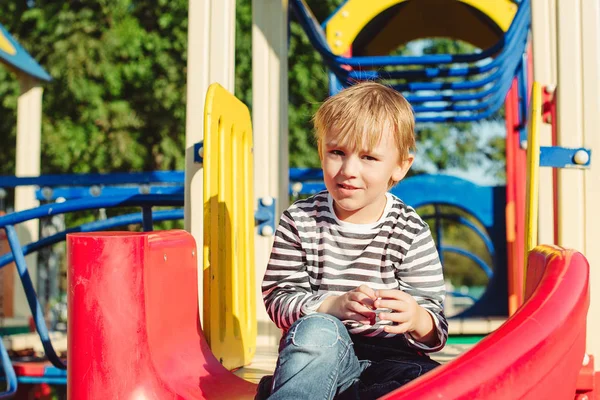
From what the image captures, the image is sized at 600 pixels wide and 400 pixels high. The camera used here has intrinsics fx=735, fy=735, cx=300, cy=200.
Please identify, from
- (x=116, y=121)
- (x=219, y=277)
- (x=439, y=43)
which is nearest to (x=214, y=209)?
(x=219, y=277)

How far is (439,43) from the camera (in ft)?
35.5

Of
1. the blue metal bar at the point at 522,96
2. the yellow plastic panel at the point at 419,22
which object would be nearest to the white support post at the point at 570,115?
the yellow plastic panel at the point at 419,22

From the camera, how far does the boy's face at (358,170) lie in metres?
1.56

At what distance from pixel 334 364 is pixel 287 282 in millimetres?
297

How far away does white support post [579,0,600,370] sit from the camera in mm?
2012

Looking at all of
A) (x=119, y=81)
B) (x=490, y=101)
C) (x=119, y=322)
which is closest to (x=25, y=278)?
(x=119, y=322)

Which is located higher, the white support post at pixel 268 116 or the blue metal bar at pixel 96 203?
the white support post at pixel 268 116

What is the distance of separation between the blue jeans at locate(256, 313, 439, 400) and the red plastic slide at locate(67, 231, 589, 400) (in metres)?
0.20

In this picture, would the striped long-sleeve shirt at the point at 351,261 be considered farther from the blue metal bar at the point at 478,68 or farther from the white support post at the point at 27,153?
the white support post at the point at 27,153

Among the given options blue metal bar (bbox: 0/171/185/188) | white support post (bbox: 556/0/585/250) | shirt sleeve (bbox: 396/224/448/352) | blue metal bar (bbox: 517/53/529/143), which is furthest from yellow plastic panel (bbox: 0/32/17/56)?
shirt sleeve (bbox: 396/224/448/352)

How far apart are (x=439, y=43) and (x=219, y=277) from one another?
31.0 feet

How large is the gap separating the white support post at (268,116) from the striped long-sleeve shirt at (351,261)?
1.17 m

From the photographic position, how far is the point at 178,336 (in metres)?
1.70

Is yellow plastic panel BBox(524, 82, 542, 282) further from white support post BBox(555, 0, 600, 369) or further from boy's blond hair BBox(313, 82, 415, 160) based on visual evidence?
boy's blond hair BBox(313, 82, 415, 160)
